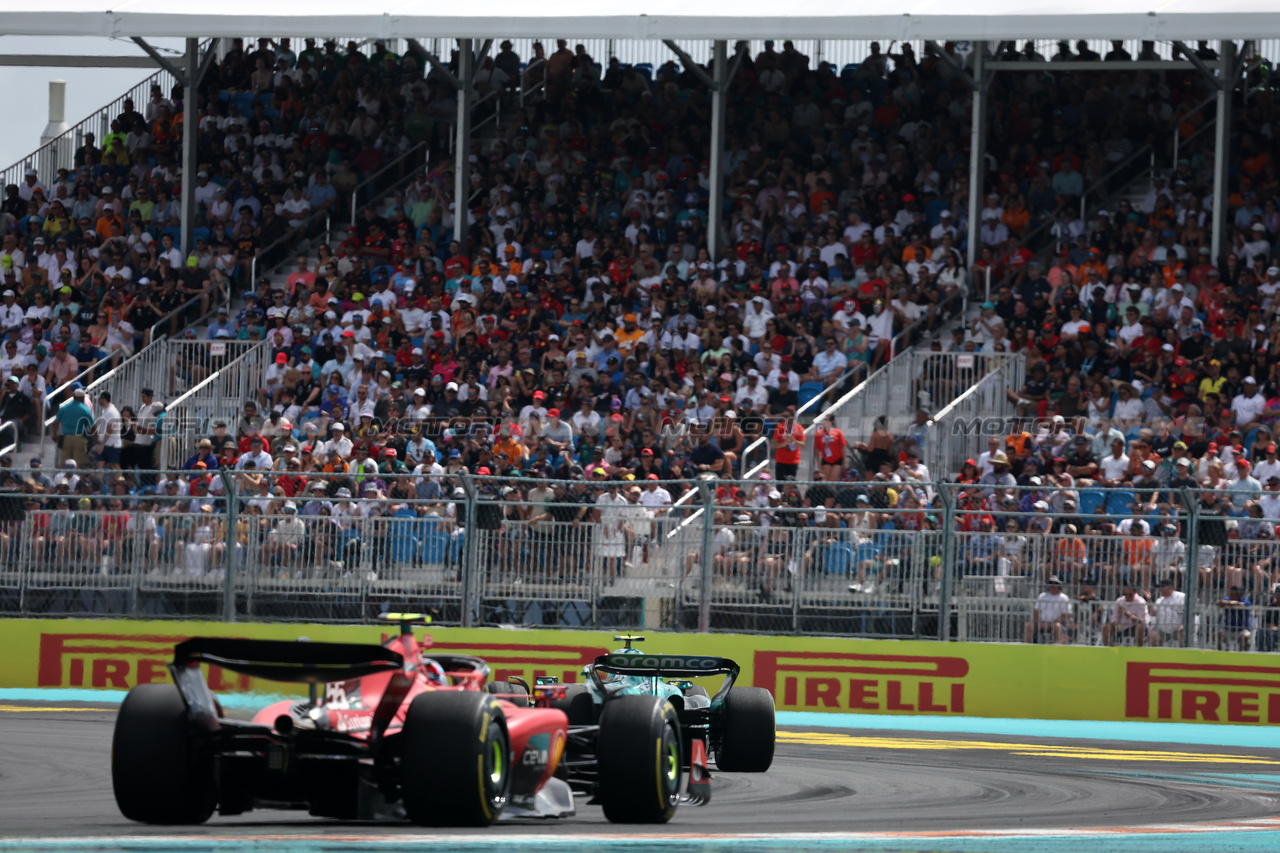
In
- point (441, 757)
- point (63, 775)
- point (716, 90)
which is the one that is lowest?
point (63, 775)

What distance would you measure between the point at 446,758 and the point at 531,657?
9.82 m

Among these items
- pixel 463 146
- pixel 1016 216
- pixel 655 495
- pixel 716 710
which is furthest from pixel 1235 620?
pixel 463 146

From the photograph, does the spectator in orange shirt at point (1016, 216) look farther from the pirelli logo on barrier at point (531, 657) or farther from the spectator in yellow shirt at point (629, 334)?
the pirelli logo on barrier at point (531, 657)

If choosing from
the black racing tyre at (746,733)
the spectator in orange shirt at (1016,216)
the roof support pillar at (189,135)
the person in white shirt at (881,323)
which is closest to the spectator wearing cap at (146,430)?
the roof support pillar at (189,135)

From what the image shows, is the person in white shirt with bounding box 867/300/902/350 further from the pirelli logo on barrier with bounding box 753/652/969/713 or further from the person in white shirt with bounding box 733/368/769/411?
the pirelli logo on barrier with bounding box 753/652/969/713

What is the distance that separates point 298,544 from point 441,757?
9860 mm

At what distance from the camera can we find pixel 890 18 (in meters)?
22.9

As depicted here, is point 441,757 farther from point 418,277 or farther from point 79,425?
point 418,277

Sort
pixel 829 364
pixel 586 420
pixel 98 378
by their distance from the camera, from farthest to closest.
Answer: pixel 98 378 < pixel 829 364 < pixel 586 420

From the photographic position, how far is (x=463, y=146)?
85.8 feet

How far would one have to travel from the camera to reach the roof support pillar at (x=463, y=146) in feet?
85.9

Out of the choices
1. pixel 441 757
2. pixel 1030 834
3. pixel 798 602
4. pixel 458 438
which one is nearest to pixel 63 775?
pixel 441 757

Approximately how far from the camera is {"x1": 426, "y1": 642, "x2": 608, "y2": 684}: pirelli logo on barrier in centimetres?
1744

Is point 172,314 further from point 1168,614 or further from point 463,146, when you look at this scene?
point 1168,614
